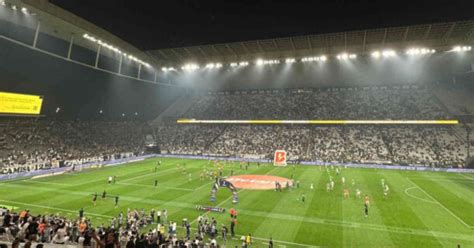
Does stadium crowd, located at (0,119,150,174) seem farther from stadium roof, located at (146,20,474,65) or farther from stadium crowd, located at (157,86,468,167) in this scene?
stadium roof, located at (146,20,474,65)

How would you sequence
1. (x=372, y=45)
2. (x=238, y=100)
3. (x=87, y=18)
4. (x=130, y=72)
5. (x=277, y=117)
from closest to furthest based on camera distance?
(x=87, y=18), (x=372, y=45), (x=130, y=72), (x=277, y=117), (x=238, y=100)

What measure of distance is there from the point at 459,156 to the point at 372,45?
2841 centimetres

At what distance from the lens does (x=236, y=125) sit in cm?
8494

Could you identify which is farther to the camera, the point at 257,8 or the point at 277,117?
the point at 277,117

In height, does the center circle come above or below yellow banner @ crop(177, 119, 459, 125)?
below

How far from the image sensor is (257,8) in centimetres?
3800

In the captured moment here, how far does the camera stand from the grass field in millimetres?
21984

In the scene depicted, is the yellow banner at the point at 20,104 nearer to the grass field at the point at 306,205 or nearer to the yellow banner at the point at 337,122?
the grass field at the point at 306,205

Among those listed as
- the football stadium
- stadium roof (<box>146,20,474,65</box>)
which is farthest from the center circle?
stadium roof (<box>146,20,474,65</box>)

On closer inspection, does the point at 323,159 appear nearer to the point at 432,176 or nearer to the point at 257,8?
the point at 432,176

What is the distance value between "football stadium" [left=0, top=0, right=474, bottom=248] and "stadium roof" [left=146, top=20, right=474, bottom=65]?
456 mm

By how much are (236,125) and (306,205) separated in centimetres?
5636

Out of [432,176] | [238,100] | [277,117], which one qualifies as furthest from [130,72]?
[432,176]

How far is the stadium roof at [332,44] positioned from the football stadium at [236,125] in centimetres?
46
